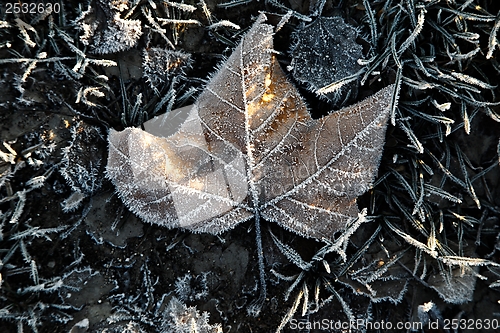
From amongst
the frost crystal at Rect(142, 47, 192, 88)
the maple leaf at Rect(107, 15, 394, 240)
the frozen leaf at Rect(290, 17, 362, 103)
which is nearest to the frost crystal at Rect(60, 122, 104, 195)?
the maple leaf at Rect(107, 15, 394, 240)

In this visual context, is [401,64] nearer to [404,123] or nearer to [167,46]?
[404,123]

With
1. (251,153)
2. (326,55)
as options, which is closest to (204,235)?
(251,153)

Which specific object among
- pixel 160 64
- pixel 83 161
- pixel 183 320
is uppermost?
pixel 160 64

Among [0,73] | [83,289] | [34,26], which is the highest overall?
[34,26]

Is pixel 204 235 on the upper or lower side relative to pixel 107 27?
lower

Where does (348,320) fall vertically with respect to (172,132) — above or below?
below

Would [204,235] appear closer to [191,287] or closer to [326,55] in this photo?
[191,287]

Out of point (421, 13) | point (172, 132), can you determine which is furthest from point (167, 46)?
point (421, 13)

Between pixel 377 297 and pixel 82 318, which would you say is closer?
pixel 82 318
